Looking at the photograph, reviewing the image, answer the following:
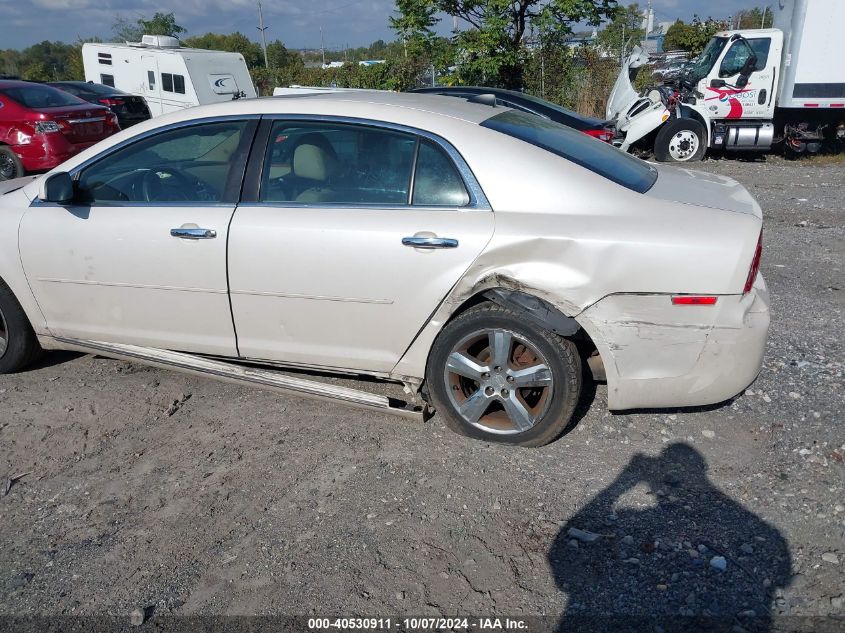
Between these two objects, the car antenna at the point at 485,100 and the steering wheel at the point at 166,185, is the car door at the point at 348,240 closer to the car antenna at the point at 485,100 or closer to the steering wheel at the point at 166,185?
the steering wheel at the point at 166,185

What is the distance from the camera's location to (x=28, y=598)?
2.86 meters

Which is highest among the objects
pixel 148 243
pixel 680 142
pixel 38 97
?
pixel 38 97

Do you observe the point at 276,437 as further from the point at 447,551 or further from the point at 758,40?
the point at 758,40

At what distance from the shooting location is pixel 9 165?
39.5 feet

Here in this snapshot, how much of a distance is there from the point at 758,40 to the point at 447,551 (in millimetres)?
14102

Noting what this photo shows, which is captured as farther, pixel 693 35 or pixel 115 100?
pixel 693 35

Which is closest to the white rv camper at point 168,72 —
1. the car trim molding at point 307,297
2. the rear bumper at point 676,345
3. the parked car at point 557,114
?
the parked car at point 557,114

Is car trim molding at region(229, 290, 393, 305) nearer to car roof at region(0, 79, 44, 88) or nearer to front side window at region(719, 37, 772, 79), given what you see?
car roof at region(0, 79, 44, 88)

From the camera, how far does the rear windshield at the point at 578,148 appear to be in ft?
12.3

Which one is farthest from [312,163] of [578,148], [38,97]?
[38,97]

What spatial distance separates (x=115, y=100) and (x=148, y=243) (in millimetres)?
15442

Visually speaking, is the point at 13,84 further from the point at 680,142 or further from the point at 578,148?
the point at 680,142

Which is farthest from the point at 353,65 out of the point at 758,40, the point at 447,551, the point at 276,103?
the point at 447,551

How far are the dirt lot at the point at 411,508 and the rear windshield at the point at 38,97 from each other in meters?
9.36
